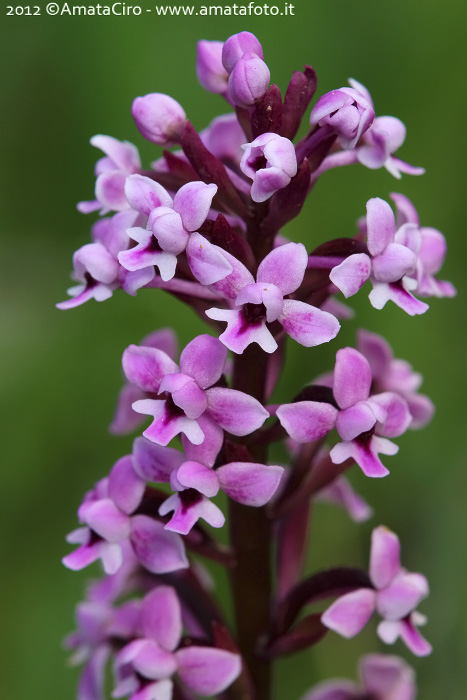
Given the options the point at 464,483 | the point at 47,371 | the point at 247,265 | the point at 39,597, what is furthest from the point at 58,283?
the point at 247,265

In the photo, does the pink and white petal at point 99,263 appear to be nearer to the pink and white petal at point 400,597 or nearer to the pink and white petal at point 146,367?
the pink and white petal at point 146,367

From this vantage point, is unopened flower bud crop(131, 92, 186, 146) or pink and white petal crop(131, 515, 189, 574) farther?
unopened flower bud crop(131, 92, 186, 146)

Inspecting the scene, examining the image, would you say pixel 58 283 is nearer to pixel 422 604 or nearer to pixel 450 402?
pixel 450 402

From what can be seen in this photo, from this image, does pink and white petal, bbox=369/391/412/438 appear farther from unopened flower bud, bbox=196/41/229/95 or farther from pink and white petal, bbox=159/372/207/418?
unopened flower bud, bbox=196/41/229/95

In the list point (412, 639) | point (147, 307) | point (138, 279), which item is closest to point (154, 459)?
point (138, 279)

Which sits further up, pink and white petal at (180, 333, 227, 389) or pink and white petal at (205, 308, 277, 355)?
pink and white petal at (205, 308, 277, 355)

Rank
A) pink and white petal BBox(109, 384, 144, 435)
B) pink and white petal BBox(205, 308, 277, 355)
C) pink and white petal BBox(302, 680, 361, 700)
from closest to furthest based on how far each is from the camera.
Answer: pink and white petal BBox(205, 308, 277, 355)
pink and white petal BBox(109, 384, 144, 435)
pink and white petal BBox(302, 680, 361, 700)

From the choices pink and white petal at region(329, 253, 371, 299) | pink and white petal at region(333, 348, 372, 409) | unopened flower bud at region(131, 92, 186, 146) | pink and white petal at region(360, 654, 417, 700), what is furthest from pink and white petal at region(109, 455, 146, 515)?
pink and white petal at region(360, 654, 417, 700)

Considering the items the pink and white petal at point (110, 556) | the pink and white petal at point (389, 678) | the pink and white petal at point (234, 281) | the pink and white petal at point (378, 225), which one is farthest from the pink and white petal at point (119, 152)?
the pink and white petal at point (389, 678)
